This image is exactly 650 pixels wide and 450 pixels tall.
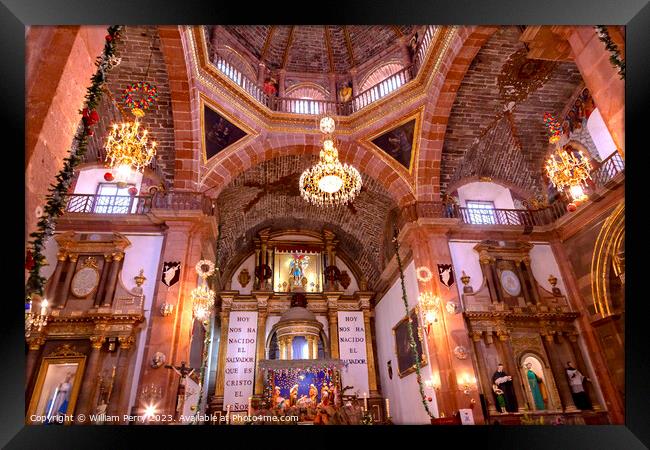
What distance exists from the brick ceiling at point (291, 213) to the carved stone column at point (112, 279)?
468 centimetres

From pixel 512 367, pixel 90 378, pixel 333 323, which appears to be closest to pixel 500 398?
pixel 512 367

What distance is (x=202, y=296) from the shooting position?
9.33 metres

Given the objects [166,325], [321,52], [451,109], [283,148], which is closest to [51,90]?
[166,325]

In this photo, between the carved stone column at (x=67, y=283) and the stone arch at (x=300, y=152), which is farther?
the stone arch at (x=300, y=152)

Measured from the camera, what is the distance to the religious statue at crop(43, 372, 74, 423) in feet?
26.8

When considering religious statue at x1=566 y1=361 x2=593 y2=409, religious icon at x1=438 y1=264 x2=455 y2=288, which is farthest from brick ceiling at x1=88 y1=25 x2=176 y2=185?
religious statue at x1=566 y1=361 x2=593 y2=409

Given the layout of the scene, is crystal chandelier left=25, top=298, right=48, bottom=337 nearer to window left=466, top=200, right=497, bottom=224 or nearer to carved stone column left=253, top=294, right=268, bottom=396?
carved stone column left=253, top=294, right=268, bottom=396

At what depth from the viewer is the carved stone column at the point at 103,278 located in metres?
9.40

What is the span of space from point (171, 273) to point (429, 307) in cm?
677

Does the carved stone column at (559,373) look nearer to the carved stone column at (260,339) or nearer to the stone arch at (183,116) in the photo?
the carved stone column at (260,339)

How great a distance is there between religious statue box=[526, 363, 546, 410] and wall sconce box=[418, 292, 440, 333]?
316 centimetres

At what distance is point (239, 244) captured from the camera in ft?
55.4

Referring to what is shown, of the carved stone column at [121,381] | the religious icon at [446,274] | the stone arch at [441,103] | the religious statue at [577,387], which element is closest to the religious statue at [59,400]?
the carved stone column at [121,381]

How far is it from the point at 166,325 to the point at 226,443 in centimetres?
627
